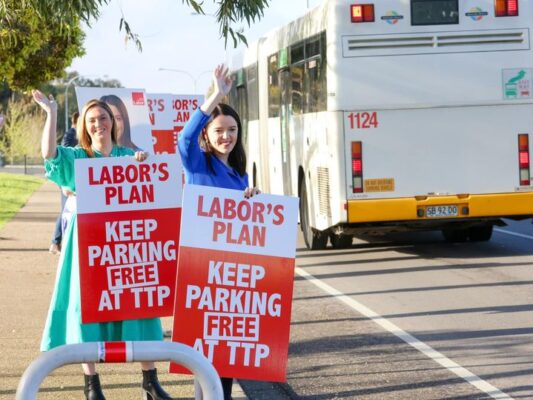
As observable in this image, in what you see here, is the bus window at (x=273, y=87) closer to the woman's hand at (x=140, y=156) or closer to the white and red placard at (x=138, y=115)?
the white and red placard at (x=138, y=115)

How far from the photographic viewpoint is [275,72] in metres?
20.6

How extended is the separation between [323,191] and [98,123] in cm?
940

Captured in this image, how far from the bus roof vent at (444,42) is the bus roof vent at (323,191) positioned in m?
1.70

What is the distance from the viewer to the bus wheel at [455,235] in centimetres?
1875

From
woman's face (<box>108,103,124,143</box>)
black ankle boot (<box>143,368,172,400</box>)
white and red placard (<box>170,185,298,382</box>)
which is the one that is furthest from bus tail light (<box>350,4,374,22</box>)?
white and red placard (<box>170,185,298,382</box>)

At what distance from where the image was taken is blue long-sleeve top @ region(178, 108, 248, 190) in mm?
6715

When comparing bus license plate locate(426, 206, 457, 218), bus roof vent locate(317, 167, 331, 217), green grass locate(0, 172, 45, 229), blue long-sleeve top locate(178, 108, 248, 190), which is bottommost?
green grass locate(0, 172, 45, 229)

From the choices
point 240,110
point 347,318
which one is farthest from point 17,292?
point 240,110

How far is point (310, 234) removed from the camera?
60.2ft

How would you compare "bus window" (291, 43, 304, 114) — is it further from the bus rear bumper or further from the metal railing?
the metal railing

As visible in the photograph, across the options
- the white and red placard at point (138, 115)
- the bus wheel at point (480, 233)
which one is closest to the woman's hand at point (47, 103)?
the white and red placard at point (138, 115)

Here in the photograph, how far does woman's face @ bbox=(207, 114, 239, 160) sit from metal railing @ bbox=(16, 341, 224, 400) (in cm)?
281

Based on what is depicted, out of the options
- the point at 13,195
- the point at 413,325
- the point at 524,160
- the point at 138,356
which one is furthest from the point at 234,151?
the point at 13,195

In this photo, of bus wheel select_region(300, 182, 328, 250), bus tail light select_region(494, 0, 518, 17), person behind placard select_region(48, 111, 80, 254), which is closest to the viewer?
person behind placard select_region(48, 111, 80, 254)
